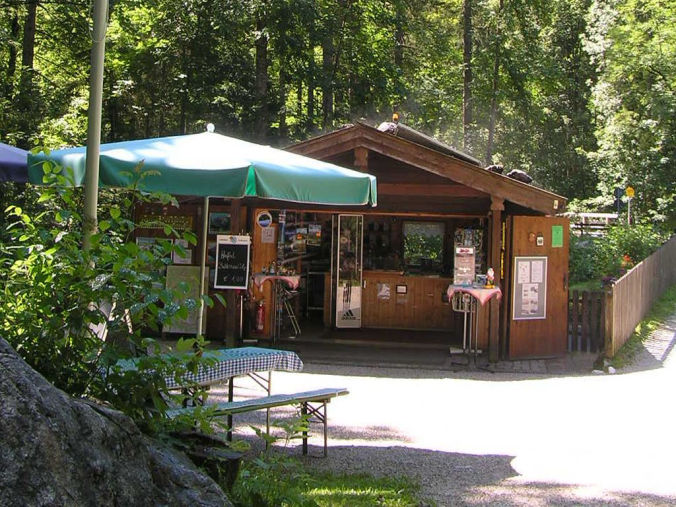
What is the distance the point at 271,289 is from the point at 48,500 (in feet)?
32.4

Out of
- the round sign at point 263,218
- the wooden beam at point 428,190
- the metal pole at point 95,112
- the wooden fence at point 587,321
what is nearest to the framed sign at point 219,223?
the round sign at point 263,218

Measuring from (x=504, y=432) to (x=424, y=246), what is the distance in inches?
290

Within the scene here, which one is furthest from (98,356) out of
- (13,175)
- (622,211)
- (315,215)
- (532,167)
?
(532,167)

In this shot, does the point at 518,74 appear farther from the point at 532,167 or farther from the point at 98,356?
the point at 98,356

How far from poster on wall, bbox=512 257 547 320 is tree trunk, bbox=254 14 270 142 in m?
13.8

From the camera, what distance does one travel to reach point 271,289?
12.5m

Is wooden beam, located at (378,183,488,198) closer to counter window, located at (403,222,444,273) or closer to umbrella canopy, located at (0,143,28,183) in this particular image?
counter window, located at (403,222,444,273)

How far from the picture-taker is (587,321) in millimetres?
12164

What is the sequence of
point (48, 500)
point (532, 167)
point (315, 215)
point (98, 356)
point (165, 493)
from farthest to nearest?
point (532, 167) < point (315, 215) < point (98, 356) < point (165, 493) < point (48, 500)

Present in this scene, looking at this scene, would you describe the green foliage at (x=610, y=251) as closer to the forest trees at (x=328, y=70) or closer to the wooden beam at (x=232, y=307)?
the forest trees at (x=328, y=70)

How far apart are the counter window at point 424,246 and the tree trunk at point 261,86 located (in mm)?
Answer: 10403

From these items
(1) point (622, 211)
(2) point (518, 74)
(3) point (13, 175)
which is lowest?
(3) point (13, 175)

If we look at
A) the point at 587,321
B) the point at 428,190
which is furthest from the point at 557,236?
the point at 428,190

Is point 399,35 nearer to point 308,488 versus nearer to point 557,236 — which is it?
point 557,236
